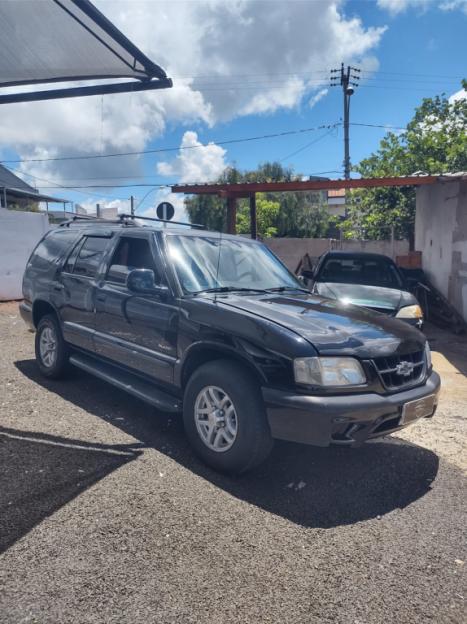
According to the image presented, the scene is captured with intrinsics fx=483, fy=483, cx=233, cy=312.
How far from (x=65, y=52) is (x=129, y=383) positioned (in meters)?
3.92

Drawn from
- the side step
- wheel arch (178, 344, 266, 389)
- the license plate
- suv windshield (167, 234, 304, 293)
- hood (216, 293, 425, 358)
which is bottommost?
the side step

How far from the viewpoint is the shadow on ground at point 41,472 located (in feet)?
9.36

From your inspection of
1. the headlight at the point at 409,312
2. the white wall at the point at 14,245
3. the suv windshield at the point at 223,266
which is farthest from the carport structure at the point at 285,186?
the suv windshield at the point at 223,266

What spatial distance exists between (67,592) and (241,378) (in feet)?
5.25

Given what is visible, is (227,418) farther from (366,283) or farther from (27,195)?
(27,195)

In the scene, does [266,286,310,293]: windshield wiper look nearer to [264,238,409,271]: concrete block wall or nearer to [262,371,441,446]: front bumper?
[262,371,441,446]: front bumper

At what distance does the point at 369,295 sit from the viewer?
7617 mm

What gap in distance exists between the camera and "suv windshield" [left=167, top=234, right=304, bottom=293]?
4.13 metres

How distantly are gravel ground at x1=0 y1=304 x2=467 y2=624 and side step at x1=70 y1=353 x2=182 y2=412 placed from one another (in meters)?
0.35

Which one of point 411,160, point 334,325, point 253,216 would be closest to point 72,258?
point 334,325

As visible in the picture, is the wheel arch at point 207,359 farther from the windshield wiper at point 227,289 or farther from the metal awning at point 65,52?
the metal awning at point 65,52

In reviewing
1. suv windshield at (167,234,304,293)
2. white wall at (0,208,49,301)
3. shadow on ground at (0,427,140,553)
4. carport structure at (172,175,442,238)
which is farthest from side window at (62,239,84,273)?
white wall at (0,208,49,301)

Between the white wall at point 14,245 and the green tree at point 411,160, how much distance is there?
467 inches

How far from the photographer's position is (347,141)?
1177 inches
